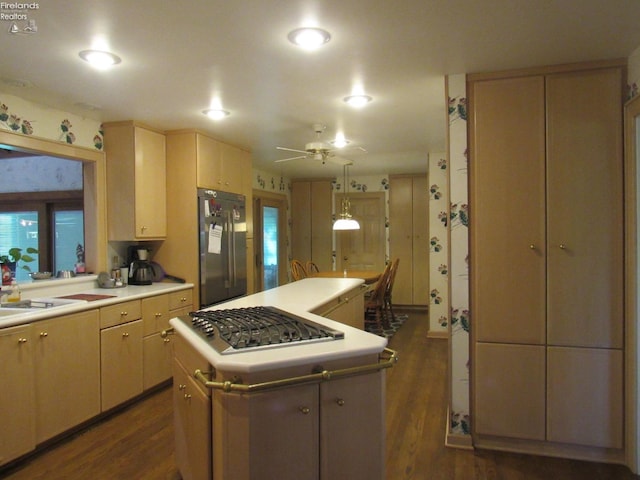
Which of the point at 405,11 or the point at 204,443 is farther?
the point at 405,11

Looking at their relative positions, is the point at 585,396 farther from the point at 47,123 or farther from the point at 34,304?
the point at 47,123

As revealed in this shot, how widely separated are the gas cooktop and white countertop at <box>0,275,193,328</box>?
1046mm

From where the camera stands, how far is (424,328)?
18.8 feet

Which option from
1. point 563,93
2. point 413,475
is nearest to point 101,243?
point 413,475

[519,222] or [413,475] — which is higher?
[519,222]

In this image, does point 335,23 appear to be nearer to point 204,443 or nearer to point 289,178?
point 204,443

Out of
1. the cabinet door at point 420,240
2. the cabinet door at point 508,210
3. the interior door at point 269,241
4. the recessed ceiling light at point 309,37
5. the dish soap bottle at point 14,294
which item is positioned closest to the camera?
the recessed ceiling light at point 309,37

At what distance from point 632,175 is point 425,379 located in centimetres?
229

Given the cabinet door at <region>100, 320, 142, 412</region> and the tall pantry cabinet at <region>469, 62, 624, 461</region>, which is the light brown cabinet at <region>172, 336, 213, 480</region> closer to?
the cabinet door at <region>100, 320, 142, 412</region>

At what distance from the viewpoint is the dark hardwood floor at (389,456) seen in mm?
2309

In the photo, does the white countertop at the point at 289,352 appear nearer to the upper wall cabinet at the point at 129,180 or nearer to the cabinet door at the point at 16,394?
the cabinet door at the point at 16,394

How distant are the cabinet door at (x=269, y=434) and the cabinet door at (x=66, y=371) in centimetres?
164

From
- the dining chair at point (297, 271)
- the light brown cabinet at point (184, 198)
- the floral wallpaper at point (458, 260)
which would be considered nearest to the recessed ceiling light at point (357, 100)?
the floral wallpaper at point (458, 260)

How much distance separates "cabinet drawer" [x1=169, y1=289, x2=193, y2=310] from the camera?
363cm
